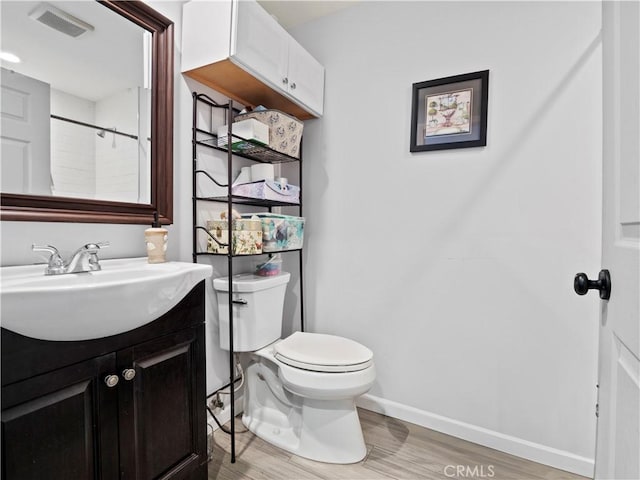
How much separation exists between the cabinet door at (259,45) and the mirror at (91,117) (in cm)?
32

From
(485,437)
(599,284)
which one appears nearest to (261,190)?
(599,284)

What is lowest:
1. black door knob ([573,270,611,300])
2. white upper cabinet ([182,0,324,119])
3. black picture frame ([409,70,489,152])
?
black door knob ([573,270,611,300])

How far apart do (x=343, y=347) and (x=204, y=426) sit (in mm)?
688

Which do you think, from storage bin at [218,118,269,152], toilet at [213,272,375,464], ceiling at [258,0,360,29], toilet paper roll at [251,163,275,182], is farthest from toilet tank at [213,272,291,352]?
ceiling at [258,0,360,29]

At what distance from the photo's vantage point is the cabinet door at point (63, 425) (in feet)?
2.36

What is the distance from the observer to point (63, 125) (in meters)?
1.13

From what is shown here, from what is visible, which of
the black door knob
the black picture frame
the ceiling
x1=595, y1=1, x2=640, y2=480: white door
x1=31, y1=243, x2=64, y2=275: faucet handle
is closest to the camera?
x1=595, y1=1, x2=640, y2=480: white door

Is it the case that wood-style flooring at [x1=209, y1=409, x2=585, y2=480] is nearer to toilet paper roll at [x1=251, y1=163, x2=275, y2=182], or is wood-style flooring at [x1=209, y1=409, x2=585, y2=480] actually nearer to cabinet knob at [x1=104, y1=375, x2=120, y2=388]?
cabinet knob at [x1=104, y1=375, x2=120, y2=388]

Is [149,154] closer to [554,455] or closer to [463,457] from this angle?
[463,457]

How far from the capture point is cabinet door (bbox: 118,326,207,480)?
0.95m

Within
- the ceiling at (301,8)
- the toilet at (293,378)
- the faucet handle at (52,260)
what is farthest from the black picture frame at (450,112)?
the faucet handle at (52,260)

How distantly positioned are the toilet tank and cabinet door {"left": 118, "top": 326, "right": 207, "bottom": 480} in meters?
0.41

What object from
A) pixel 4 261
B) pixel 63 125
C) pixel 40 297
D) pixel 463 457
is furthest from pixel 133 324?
pixel 463 457

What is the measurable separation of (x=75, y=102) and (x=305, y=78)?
44.0 inches
